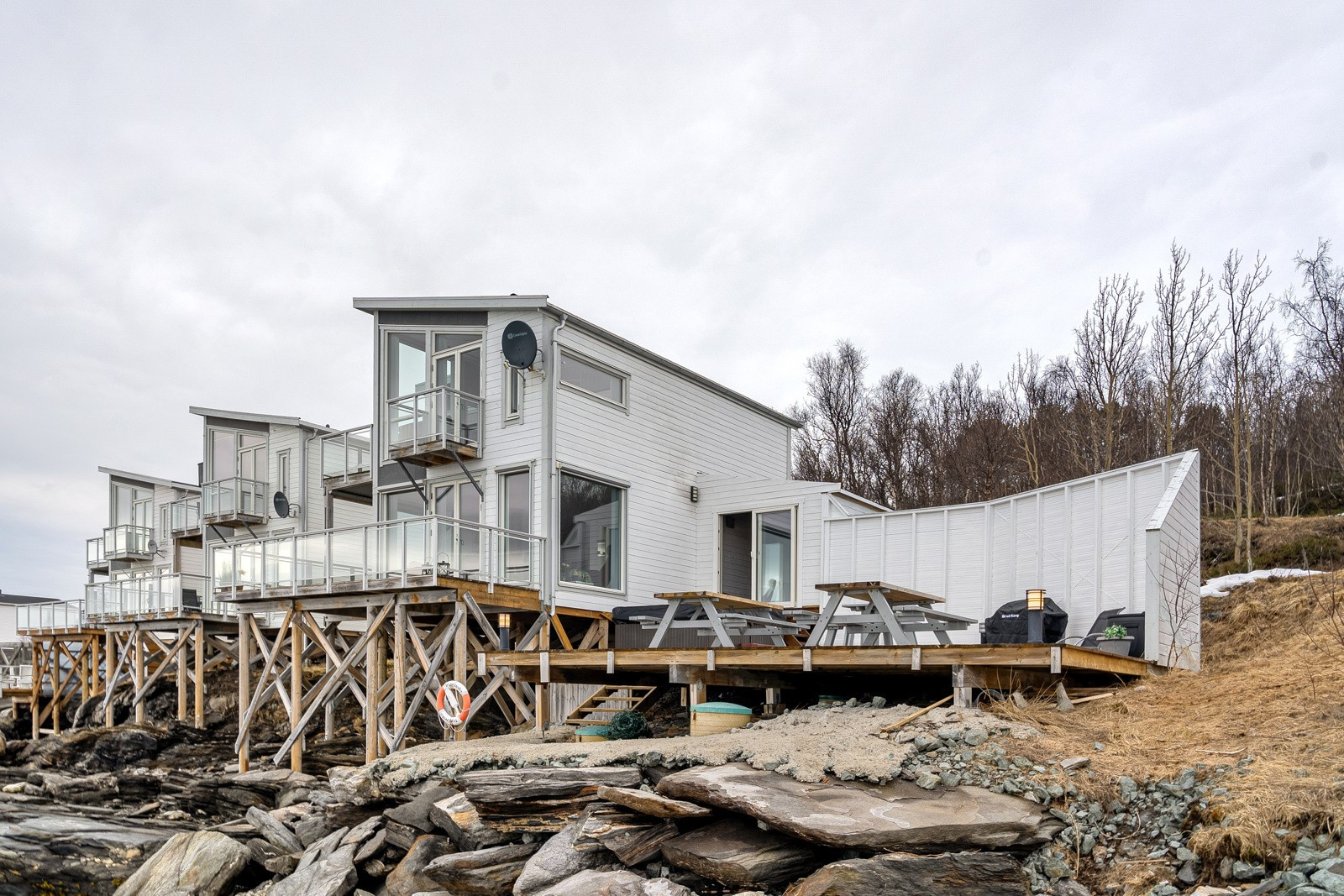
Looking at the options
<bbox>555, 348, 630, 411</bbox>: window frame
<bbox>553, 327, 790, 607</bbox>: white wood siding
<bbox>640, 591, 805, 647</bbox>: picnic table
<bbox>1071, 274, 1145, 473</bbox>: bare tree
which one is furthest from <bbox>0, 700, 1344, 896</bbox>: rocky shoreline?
<bbox>1071, 274, 1145, 473</bbox>: bare tree

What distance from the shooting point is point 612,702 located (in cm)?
1380

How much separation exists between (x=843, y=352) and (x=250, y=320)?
2112 centimetres

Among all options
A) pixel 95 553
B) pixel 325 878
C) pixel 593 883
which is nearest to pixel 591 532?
pixel 325 878

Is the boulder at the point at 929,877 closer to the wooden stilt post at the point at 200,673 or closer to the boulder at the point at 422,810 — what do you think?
the boulder at the point at 422,810

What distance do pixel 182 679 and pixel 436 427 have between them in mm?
10304

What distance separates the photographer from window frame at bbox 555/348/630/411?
15.2 metres

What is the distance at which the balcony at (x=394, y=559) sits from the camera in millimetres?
13742

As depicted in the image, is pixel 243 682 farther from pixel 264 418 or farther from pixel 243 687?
pixel 264 418

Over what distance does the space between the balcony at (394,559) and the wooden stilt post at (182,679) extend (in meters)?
6.89

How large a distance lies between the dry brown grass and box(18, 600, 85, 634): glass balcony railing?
23.9m

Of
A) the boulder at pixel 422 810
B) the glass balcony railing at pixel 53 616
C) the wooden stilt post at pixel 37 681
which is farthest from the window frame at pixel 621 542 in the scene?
the wooden stilt post at pixel 37 681

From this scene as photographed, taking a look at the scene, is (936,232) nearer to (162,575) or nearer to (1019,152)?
(1019,152)

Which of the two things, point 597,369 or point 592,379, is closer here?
point 592,379

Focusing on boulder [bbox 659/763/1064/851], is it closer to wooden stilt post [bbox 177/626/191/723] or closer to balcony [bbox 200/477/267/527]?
wooden stilt post [bbox 177/626/191/723]
